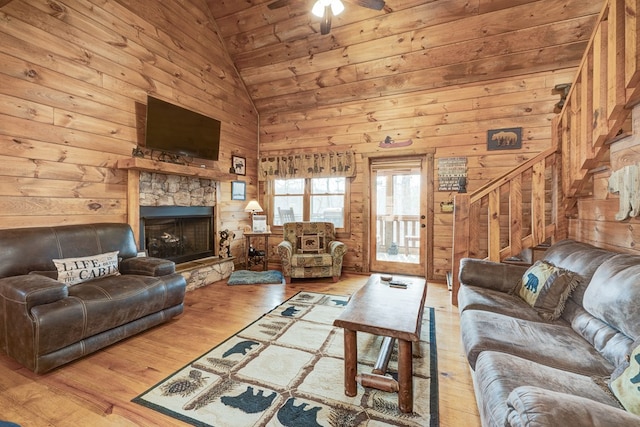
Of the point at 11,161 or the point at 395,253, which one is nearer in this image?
the point at 11,161

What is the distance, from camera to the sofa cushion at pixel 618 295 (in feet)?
4.09

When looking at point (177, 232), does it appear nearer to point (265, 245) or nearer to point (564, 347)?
point (265, 245)

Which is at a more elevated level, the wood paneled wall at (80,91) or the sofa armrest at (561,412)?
the wood paneled wall at (80,91)

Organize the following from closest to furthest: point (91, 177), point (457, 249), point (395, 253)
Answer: point (91, 177), point (457, 249), point (395, 253)

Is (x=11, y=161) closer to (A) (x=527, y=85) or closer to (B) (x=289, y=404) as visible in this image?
(B) (x=289, y=404)

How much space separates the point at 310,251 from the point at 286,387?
282 centimetres

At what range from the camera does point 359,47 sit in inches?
161

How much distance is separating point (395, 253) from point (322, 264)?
1401mm

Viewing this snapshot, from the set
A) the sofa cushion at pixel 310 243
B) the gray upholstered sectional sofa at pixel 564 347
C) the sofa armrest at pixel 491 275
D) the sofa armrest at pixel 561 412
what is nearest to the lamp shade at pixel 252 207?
the sofa cushion at pixel 310 243

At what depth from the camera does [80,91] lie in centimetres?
285

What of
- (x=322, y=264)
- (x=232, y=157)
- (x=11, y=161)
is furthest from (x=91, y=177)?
(x=322, y=264)

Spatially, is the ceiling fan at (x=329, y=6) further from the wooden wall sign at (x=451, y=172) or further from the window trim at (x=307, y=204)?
the window trim at (x=307, y=204)

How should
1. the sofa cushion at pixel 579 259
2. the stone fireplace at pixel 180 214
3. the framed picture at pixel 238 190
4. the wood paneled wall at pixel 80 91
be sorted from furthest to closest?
the framed picture at pixel 238 190
the stone fireplace at pixel 180 214
the wood paneled wall at pixel 80 91
the sofa cushion at pixel 579 259

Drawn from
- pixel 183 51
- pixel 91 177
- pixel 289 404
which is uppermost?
pixel 183 51
